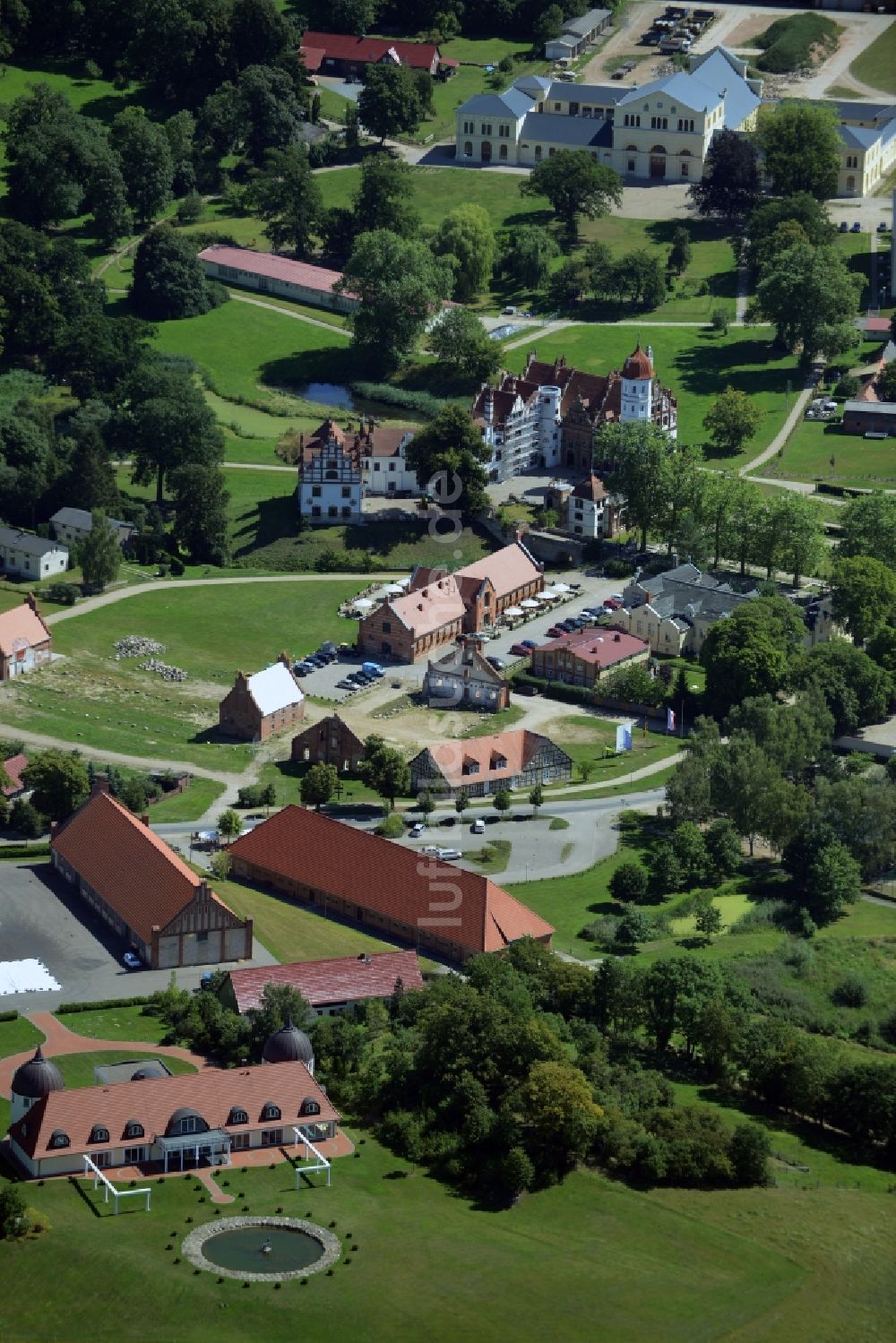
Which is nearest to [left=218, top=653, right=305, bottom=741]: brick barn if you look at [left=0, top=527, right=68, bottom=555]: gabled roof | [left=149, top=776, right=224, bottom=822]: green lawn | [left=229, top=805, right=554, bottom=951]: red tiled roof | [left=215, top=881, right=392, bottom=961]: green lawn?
[left=149, top=776, right=224, bottom=822]: green lawn

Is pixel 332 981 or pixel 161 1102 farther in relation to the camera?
pixel 332 981


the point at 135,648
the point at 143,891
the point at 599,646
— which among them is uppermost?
the point at 599,646

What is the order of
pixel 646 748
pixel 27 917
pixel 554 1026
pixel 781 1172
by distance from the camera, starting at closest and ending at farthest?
1. pixel 781 1172
2. pixel 554 1026
3. pixel 27 917
4. pixel 646 748

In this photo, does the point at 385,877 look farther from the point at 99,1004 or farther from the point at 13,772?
the point at 13,772

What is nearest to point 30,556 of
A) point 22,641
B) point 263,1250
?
point 22,641

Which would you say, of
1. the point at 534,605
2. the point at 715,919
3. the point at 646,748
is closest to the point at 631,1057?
the point at 715,919

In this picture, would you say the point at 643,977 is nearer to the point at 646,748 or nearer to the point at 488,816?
the point at 488,816
